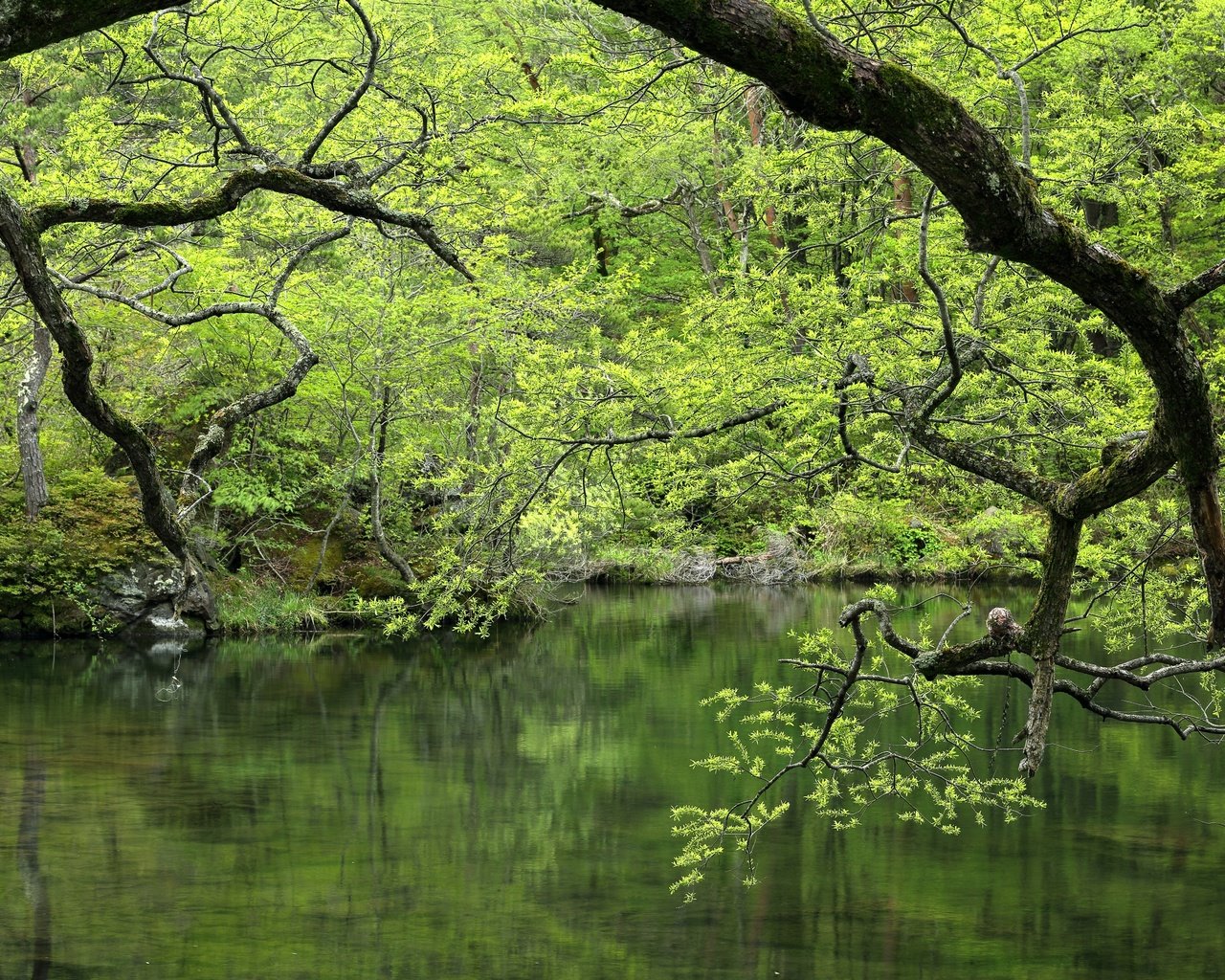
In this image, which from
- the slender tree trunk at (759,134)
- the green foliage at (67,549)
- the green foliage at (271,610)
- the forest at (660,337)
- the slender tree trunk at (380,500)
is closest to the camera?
the forest at (660,337)

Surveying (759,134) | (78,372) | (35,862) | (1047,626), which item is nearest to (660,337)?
(759,134)

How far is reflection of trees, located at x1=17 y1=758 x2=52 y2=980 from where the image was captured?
735 centimetres

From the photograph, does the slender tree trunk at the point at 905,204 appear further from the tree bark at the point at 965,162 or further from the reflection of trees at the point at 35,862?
the tree bark at the point at 965,162

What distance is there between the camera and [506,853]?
31.5 feet

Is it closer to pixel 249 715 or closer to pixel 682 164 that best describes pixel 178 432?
pixel 249 715

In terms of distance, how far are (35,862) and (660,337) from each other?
13.4 meters

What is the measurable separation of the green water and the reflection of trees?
2cm

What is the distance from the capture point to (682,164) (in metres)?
28.2

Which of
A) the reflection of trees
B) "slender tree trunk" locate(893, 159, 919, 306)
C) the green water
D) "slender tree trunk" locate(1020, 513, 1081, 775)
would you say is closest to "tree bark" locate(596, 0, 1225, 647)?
"slender tree trunk" locate(1020, 513, 1081, 775)

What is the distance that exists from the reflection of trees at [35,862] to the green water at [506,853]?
0.02 metres

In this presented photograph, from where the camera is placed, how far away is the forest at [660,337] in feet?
15.2

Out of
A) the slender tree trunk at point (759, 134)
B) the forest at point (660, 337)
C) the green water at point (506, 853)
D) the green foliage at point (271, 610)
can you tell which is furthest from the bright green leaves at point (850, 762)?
the slender tree trunk at point (759, 134)

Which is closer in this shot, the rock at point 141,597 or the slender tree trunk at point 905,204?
the slender tree trunk at point 905,204

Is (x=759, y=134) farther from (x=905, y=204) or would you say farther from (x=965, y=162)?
(x=965, y=162)
